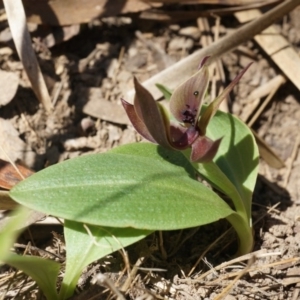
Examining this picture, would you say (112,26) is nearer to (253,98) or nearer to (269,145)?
(253,98)

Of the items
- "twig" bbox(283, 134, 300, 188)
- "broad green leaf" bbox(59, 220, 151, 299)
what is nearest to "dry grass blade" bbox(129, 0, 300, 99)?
"twig" bbox(283, 134, 300, 188)

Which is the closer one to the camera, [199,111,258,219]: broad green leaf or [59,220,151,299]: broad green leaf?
[59,220,151,299]: broad green leaf

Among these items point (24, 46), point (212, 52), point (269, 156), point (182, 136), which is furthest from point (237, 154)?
point (24, 46)

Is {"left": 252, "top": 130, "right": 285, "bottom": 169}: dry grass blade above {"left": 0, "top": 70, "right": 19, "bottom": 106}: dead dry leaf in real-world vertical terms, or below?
below

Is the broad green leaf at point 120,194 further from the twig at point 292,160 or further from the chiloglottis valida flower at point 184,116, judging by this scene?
the twig at point 292,160

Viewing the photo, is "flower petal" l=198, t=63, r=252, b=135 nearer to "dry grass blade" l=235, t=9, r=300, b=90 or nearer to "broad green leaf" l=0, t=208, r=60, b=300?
"broad green leaf" l=0, t=208, r=60, b=300

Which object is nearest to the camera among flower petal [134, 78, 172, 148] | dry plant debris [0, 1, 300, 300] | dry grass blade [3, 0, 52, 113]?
flower petal [134, 78, 172, 148]

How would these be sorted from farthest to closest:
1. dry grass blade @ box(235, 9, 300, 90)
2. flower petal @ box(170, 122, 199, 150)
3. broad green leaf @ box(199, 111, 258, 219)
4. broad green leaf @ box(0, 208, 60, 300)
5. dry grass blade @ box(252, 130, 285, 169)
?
dry grass blade @ box(235, 9, 300, 90) < dry grass blade @ box(252, 130, 285, 169) < broad green leaf @ box(199, 111, 258, 219) < flower petal @ box(170, 122, 199, 150) < broad green leaf @ box(0, 208, 60, 300)

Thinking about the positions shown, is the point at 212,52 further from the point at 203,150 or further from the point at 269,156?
the point at 203,150
